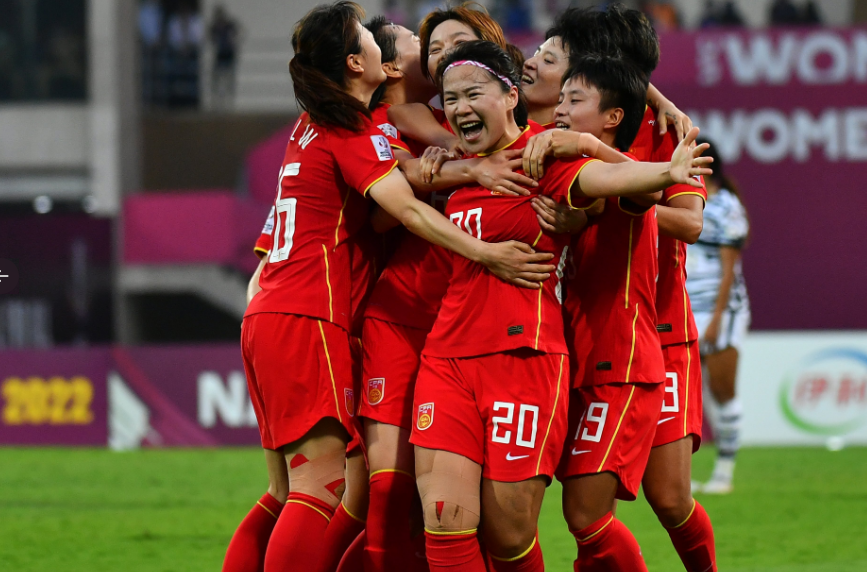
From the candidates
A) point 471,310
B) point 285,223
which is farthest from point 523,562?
point 285,223

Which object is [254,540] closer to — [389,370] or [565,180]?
[389,370]

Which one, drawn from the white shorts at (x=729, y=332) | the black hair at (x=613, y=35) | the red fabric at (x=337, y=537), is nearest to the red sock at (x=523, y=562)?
the red fabric at (x=337, y=537)

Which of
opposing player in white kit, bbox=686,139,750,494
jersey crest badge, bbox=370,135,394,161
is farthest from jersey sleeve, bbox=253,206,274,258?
opposing player in white kit, bbox=686,139,750,494

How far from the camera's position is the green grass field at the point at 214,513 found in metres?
6.12

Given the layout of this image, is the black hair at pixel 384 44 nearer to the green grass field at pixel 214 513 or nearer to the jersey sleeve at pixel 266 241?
the jersey sleeve at pixel 266 241

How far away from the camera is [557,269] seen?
4.05 meters

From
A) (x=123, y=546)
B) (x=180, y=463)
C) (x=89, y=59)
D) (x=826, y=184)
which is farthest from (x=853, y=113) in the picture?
(x=89, y=59)

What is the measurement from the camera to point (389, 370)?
430 cm

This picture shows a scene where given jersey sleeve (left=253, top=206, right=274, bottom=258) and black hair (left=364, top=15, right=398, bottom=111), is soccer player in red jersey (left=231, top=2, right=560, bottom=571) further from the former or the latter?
black hair (left=364, top=15, right=398, bottom=111)

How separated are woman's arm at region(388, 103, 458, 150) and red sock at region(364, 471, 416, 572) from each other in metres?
1.23

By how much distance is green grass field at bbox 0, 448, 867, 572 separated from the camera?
612cm

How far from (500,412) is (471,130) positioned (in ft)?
3.20

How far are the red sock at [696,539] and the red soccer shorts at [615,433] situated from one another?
47 cm

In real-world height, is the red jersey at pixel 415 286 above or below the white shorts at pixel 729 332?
above
